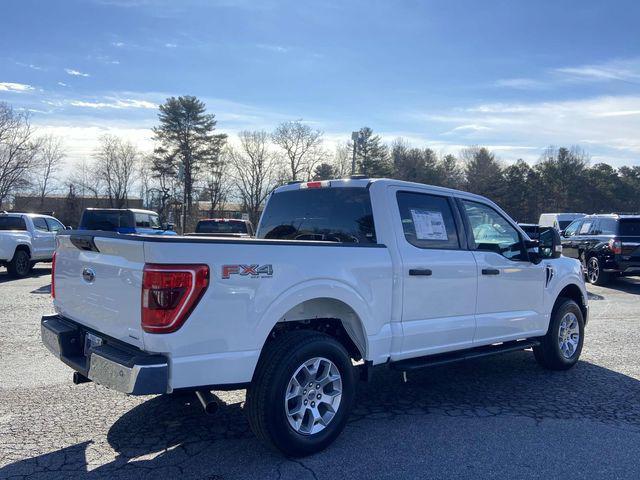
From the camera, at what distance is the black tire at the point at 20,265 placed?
15117mm

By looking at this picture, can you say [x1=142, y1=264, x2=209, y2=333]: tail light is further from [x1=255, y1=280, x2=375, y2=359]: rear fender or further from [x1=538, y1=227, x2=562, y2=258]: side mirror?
[x1=538, y1=227, x2=562, y2=258]: side mirror

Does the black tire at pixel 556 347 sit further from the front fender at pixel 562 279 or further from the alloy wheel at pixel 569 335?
the front fender at pixel 562 279

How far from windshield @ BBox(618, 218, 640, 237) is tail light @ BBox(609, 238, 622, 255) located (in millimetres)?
242

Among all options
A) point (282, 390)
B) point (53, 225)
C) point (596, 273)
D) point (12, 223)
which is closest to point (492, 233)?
point (282, 390)

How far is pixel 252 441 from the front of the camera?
4.10m

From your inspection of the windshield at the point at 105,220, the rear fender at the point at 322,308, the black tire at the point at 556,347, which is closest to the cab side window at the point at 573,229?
the black tire at the point at 556,347

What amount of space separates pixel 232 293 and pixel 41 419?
2.28 metres

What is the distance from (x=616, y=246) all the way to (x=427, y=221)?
37.7ft

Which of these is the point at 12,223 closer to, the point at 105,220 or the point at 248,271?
the point at 105,220

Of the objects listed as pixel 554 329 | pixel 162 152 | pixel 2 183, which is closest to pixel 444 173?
pixel 162 152

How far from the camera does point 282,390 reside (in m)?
3.63

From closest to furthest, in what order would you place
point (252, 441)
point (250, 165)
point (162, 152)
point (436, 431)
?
point (252, 441)
point (436, 431)
point (162, 152)
point (250, 165)

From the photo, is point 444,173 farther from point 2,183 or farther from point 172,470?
point 172,470

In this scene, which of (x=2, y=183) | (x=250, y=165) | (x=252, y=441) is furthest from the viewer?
(x=250, y=165)
